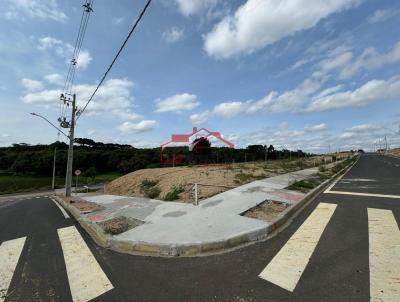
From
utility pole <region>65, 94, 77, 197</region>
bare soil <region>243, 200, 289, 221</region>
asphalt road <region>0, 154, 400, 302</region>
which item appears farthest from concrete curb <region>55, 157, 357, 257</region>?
utility pole <region>65, 94, 77, 197</region>

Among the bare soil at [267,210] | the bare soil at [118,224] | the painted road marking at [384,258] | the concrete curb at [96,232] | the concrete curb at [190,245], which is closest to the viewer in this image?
the painted road marking at [384,258]

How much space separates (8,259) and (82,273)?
1.99 meters

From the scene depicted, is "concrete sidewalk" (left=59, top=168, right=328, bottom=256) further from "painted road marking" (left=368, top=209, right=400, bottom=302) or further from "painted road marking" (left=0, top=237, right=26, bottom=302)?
"painted road marking" (left=368, top=209, right=400, bottom=302)

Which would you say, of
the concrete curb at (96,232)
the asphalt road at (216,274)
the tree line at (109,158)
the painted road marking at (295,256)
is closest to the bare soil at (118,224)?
the concrete curb at (96,232)

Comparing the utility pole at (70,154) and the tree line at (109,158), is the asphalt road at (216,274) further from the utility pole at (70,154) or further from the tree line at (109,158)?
the tree line at (109,158)

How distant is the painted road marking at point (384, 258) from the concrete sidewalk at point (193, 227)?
6.57 ft

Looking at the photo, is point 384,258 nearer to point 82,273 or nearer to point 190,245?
point 190,245

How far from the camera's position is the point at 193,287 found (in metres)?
3.36

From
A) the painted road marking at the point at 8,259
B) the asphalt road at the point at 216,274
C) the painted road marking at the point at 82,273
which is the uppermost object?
the asphalt road at the point at 216,274

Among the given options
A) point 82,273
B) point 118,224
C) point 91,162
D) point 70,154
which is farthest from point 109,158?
point 82,273

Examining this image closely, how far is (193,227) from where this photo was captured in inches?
224

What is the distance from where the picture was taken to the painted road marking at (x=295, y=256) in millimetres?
3438

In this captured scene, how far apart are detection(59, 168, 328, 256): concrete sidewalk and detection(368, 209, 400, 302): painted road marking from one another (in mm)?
2002

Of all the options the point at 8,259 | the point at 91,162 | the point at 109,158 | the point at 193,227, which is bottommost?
the point at 8,259
